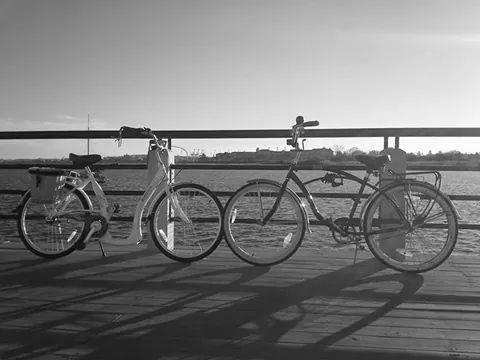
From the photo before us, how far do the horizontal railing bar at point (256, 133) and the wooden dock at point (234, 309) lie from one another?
1.17 m

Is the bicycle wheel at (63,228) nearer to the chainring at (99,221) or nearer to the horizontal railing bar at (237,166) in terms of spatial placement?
the chainring at (99,221)

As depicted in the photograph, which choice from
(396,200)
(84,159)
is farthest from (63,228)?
(396,200)

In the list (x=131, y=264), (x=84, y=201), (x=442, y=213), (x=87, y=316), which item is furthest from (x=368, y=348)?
(x=84, y=201)

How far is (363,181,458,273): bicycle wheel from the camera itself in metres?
3.96

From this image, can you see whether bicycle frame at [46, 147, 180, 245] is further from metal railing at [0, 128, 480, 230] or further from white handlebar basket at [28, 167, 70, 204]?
metal railing at [0, 128, 480, 230]

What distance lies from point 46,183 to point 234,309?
229 centimetres

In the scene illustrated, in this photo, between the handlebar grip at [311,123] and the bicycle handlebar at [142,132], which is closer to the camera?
the handlebar grip at [311,123]

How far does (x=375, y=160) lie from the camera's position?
410cm


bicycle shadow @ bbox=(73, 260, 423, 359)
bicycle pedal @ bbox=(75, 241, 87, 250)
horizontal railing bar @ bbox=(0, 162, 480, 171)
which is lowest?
bicycle shadow @ bbox=(73, 260, 423, 359)

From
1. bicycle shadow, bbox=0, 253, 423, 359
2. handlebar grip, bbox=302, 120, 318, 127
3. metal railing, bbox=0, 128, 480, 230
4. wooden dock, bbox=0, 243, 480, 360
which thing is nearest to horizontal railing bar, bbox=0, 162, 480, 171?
metal railing, bbox=0, 128, 480, 230

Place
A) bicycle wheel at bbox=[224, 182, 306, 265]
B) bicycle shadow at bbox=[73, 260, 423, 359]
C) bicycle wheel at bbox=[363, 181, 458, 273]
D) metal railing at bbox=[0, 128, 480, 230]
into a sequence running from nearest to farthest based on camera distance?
bicycle shadow at bbox=[73, 260, 423, 359]
bicycle wheel at bbox=[363, 181, 458, 273]
bicycle wheel at bbox=[224, 182, 306, 265]
metal railing at bbox=[0, 128, 480, 230]

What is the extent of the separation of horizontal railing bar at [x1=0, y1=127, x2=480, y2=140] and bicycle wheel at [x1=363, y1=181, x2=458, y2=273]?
2.51 ft

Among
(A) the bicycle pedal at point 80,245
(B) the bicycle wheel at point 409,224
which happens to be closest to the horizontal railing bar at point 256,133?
(B) the bicycle wheel at point 409,224

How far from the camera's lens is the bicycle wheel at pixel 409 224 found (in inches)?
156
